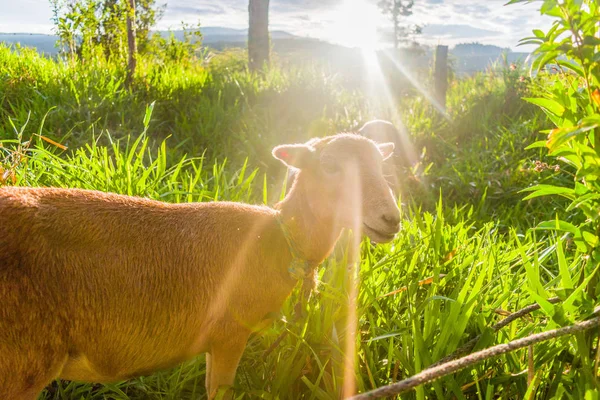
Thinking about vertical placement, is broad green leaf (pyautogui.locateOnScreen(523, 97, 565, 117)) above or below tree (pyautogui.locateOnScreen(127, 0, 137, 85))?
below


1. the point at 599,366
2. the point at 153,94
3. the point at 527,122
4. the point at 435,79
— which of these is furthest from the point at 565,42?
the point at 435,79

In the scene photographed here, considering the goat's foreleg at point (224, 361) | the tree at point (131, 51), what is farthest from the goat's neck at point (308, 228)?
the tree at point (131, 51)

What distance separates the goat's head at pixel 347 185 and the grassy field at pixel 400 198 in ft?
1.50

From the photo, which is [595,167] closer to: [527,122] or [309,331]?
[309,331]

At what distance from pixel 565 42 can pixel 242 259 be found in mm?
1584

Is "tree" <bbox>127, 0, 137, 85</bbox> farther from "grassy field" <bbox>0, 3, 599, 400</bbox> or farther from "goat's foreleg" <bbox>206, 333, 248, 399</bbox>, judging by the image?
"goat's foreleg" <bbox>206, 333, 248, 399</bbox>

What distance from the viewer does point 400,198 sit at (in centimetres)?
436

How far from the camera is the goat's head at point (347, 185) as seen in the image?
8.14 feet

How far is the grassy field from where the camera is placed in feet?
7.50

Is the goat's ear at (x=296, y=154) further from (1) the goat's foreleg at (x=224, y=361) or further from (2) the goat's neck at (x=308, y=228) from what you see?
(1) the goat's foreleg at (x=224, y=361)

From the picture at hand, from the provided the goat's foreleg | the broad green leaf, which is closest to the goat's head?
the goat's foreleg

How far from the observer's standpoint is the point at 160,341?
2.08m

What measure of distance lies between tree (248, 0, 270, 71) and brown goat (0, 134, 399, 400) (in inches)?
344

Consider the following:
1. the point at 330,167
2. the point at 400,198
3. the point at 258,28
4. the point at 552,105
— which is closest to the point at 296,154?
the point at 330,167
